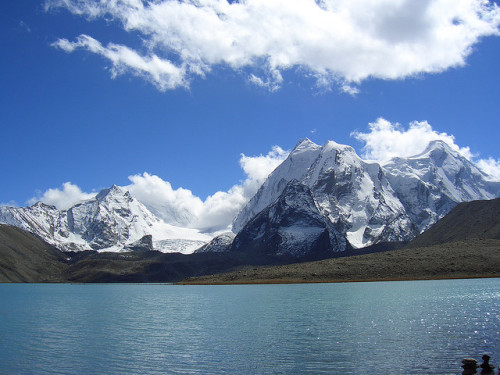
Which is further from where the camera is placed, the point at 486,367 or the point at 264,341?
the point at 264,341

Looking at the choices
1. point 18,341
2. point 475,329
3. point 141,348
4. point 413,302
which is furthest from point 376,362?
point 413,302

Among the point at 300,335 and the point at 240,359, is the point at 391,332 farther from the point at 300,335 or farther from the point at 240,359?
the point at 240,359

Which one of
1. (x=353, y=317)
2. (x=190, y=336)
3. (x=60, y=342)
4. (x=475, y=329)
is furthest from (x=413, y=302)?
(x=60, y=342)

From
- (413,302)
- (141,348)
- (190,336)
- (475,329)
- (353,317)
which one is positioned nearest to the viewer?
(141,348)

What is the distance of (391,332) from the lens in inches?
2254

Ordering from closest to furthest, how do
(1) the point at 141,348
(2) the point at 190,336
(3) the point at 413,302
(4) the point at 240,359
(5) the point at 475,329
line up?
(4) the point at 240,359
(1) the point at 141,348
(5) the point at 475,329
(2) the point at 190,336
(3) the point at 413,302

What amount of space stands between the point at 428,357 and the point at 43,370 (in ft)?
109

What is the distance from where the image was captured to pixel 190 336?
61219 millimetres

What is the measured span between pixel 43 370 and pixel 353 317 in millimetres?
43541

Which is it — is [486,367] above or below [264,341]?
above

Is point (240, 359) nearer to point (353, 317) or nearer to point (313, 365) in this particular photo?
point (313, 365)

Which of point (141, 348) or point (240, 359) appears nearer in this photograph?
point (240, 359)

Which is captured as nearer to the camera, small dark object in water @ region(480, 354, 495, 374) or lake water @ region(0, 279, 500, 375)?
small dark object in water @ region(480, 354, 495, 374)

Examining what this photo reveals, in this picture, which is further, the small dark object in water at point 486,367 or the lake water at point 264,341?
the lake water at point 264,341
